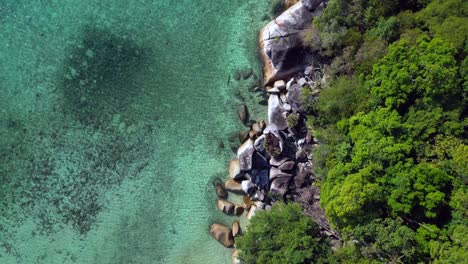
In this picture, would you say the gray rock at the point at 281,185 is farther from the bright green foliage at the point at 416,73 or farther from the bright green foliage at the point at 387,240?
the bright green foliage at the point at 416,73

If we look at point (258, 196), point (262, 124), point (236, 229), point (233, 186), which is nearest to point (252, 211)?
point (258, 196)

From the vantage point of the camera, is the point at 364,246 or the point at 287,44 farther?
the point at 287,44

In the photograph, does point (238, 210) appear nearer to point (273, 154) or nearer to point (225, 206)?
point (225, 206)

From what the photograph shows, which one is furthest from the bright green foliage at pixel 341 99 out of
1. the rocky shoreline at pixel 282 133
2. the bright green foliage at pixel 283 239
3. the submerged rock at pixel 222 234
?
the submerged rock at pixel 222 234

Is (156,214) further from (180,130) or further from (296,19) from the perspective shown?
(296,19)

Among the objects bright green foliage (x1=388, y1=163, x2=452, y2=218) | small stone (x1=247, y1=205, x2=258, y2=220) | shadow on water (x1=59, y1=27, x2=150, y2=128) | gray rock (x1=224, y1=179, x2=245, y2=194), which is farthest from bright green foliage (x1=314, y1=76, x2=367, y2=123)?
shadow on water (x1=59, y1=27, x2=150, y2=128)

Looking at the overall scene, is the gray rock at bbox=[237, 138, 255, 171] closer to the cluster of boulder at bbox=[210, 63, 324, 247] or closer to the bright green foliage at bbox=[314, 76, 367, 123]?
the cluster of boulder at bbox=[210, 63, 324, 247]

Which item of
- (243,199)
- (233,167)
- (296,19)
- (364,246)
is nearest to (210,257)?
(243,199)
